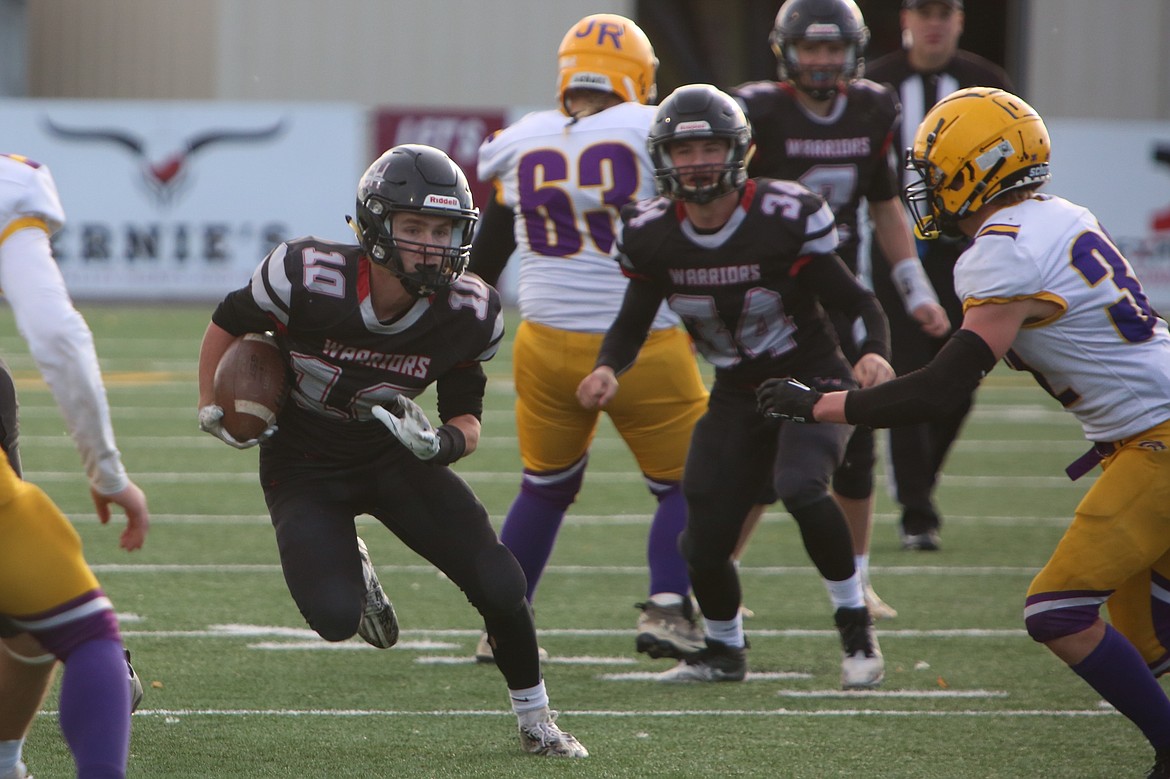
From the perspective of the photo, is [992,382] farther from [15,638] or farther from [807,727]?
[15,638]

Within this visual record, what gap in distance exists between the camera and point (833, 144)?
209 inches

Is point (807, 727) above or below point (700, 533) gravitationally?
below


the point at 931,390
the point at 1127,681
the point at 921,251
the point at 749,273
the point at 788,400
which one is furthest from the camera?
the point at 921,251

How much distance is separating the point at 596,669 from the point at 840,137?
1.88m

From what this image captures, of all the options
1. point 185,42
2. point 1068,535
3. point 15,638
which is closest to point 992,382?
point 1068,535

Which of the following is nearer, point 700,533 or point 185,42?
point 700,533

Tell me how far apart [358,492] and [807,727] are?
4.07ft

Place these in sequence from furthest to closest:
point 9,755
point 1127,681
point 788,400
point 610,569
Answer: point 610,569, point 788,400, point 1127,681, point 9,755

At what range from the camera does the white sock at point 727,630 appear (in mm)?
4559

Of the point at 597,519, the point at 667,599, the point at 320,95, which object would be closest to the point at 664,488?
the point at 667,599

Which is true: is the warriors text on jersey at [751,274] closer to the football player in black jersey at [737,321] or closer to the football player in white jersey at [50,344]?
the football player in black jersey at [737,321]

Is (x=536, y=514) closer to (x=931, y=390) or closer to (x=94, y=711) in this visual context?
(x=931, y=390)

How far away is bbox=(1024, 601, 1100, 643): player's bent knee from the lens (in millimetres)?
3445

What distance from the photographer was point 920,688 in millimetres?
4484
